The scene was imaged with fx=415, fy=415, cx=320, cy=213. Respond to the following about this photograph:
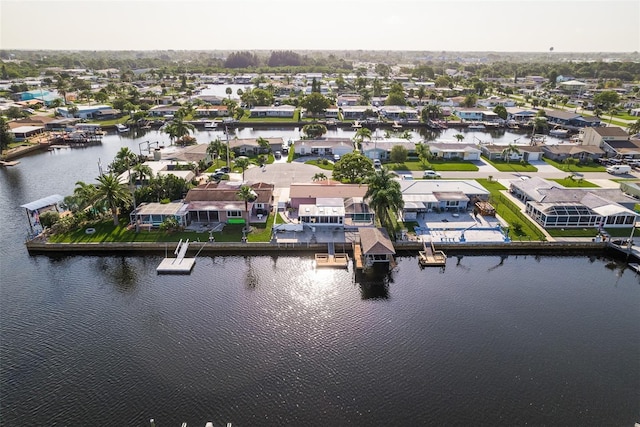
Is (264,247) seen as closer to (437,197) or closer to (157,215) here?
(157,215)

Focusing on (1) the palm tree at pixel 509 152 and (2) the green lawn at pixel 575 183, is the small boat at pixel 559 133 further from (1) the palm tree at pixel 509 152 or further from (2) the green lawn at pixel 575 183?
(2) the green lawn at pixel 575 183

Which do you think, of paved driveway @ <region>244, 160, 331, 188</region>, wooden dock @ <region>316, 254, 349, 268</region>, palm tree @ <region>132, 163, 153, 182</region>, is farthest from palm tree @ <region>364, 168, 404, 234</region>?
palm tree @ <region>132, 163, 153, 182</region>

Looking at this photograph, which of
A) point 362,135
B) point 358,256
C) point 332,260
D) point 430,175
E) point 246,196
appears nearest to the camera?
point 332,260

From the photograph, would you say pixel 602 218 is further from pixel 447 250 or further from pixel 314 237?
pixel 314 237

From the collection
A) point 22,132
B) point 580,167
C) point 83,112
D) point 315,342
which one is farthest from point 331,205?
point 83,112

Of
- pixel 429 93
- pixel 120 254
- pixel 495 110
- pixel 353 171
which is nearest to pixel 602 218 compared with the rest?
pixel 353 171

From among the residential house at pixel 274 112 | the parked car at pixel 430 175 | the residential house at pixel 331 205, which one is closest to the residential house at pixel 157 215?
the residential house at pixel 331 205

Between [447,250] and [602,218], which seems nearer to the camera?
[447,250]
